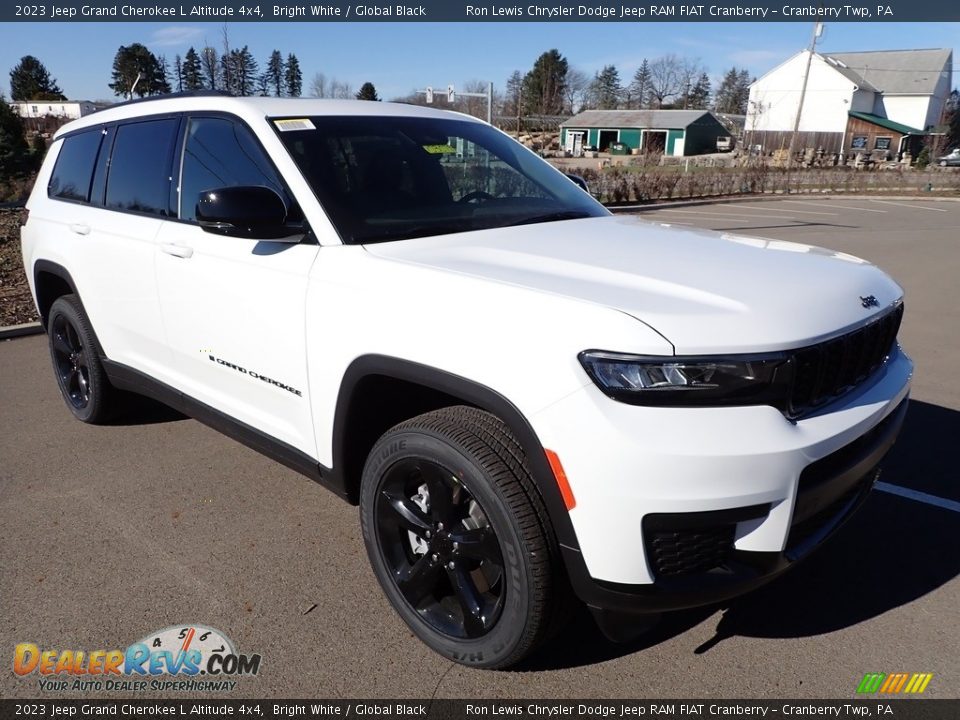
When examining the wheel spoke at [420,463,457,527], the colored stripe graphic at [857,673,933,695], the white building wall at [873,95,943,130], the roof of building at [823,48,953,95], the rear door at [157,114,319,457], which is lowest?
the colored stripe graphic at [857,673,933,695]

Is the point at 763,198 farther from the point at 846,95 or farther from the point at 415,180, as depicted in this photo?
the point at 846,95

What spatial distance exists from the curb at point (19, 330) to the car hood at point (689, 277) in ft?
18.9

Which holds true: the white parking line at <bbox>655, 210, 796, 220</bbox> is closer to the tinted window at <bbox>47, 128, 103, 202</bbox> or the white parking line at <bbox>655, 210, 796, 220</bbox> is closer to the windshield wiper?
the windshield wiper

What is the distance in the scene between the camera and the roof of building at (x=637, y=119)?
71.8 m

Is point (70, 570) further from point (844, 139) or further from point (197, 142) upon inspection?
point (844, 139)

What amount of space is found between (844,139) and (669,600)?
75.4 meters

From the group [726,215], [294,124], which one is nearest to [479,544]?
[294,124]

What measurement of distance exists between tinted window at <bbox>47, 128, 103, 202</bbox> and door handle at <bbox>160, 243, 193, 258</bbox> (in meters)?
1.25

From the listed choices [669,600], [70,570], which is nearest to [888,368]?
[669,600]

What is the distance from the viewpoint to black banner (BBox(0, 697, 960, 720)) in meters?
2.44

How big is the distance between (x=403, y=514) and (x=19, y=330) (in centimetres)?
602

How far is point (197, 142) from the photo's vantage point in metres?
3.57

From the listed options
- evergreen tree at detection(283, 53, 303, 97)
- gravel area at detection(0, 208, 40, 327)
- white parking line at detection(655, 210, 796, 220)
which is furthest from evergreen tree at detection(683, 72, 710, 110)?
gravel area at detection(0, 208, 40, 327)

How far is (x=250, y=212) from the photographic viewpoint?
278 centimetres
